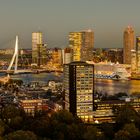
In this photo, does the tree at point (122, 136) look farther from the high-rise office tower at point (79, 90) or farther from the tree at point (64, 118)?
the high-rise office tower at point (79, 90)

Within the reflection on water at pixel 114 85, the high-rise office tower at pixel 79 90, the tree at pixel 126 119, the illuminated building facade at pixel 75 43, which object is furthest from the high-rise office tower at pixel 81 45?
the tree at pixel 126 119

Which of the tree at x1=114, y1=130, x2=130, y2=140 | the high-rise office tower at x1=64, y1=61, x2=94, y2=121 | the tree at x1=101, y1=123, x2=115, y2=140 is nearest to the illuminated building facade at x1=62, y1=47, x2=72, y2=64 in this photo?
the high-rise office tower at x1=64, y1=61, x2=94, y2=121

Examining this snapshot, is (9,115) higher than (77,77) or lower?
lower

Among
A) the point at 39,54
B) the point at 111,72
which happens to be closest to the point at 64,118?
the point at 111,72

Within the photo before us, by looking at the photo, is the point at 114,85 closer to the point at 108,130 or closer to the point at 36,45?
the point at 108,130

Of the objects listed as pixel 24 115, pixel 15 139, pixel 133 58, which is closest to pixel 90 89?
pixel 24 115

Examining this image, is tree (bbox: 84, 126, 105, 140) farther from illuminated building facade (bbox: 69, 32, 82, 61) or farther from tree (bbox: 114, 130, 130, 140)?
illuminated building facade (bbox: 69, 32, 82, 61)

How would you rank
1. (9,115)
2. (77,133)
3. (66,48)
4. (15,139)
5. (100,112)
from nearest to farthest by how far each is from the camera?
1. (15,139)
2. (77,133)
3. (9,115)
4. (100,112)
5. (66,48)

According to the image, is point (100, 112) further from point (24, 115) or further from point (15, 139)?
point (15, 139)
